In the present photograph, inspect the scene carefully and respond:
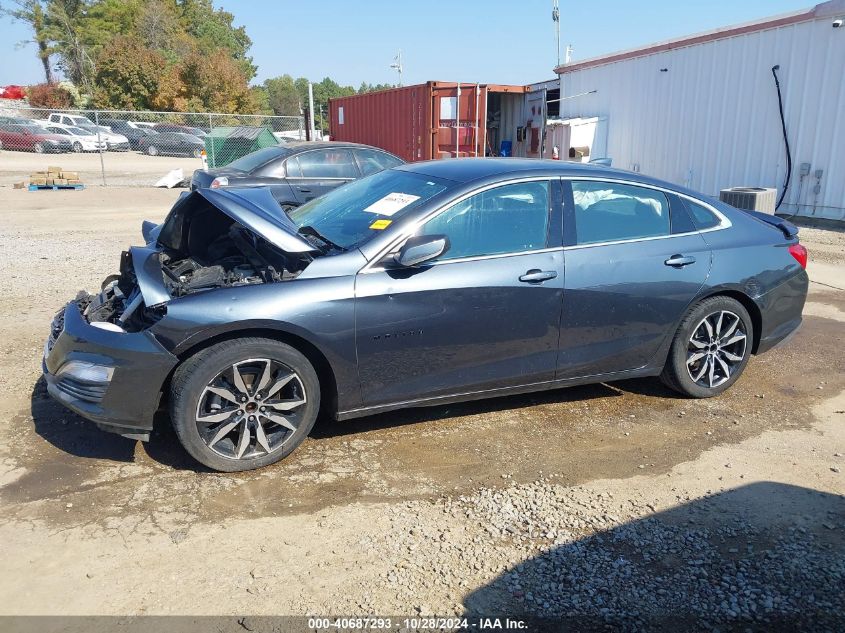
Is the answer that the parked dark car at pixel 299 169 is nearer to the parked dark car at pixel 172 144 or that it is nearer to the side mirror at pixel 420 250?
the side mirror at pixel 420 250

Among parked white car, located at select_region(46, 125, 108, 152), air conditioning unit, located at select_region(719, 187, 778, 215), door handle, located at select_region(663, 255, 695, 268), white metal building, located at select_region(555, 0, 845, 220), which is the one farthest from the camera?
parked white car, located at select_region(46, 125, 108, 152)

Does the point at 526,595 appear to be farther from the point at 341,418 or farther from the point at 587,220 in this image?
the point at 587,220

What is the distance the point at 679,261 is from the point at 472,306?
152 cm

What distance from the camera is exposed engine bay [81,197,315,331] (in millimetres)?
3557

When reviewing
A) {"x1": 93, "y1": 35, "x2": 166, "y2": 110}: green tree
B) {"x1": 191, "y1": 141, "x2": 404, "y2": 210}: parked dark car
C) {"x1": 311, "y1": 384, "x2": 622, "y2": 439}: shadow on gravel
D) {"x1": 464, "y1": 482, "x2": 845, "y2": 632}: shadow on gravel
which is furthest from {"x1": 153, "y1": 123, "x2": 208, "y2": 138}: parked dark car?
{"x1": 464, "y1": 482, "x2": 845, "y2": 632}: shadow on gravel

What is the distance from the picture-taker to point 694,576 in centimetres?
285

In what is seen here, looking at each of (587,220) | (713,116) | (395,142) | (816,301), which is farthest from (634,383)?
(395,142)

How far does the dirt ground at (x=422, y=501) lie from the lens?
274 centimetres

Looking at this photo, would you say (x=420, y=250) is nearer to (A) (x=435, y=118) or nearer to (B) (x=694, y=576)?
(B) (x=694, y=576)

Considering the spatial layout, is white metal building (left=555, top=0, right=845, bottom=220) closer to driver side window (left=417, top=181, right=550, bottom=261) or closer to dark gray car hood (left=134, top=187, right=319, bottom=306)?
driver side window (left=417, top=181, right=550, bottom=261)

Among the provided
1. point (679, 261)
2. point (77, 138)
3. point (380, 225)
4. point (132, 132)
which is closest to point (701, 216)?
point (679, 261)

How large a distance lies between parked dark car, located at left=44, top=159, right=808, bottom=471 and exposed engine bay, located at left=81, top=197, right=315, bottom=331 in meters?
0.02

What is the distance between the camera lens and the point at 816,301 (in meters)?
7.38

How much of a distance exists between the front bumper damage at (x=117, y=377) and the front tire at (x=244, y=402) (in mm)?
121
